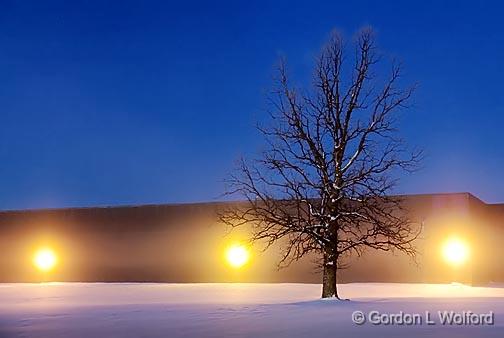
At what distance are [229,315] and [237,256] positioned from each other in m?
18.8

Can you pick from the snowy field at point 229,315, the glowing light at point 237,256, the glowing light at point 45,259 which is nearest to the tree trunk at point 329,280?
the snowy field at point 229,315

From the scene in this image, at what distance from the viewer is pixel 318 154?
2258cm

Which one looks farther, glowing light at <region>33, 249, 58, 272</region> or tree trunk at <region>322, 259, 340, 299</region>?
glowing light at <region>33, 249, 58, 272</region>

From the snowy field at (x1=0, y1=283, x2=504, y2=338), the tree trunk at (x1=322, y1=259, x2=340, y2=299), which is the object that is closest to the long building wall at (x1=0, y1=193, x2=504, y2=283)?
the snowy field at (x1=0, y1=283, x2=504, y2=338)

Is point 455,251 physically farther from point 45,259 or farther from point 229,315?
point 45,259

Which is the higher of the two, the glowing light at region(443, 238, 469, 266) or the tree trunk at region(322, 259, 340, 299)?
the glowing light at region(443, 238, 469, 266)

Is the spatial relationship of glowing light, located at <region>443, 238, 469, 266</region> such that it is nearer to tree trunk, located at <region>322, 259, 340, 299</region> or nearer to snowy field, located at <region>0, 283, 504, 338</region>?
snowy field, located at <region>0, 283, 504, 338</region>

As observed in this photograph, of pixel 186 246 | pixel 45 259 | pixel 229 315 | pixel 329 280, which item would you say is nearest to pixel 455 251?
pixel 329 280

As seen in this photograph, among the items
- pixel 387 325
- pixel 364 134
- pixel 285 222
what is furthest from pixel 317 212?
pixel 387 325

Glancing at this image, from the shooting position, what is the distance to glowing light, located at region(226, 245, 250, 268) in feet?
117

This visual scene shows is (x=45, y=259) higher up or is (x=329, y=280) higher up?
(x=45, y=259)

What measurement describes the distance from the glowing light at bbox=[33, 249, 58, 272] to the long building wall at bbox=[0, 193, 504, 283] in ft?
1.08

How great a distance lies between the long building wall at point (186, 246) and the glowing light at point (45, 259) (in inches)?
12.9

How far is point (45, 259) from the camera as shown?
133ft
